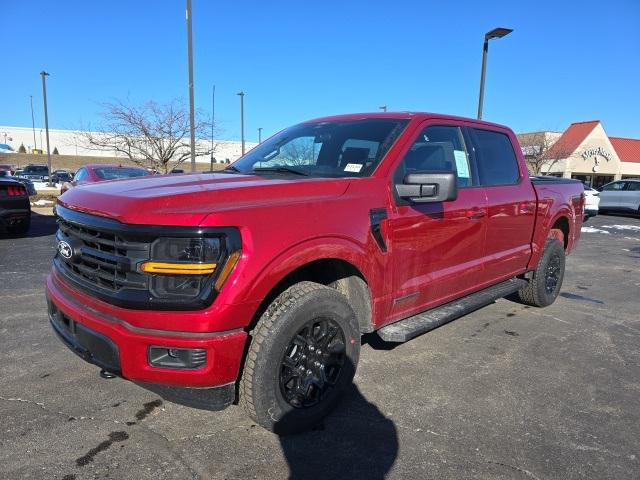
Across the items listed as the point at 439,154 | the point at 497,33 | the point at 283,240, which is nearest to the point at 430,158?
the point at 439,154

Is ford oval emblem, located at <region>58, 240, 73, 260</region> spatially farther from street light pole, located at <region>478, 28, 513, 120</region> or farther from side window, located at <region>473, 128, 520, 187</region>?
street light pole, located at <region>478, 28, 513, 120</region>

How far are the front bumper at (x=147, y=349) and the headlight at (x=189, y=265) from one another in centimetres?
15

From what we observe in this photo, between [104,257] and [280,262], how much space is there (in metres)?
0.92

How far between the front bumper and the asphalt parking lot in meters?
0.46

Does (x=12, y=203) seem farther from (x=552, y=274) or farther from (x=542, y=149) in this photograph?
(x=542, y=149)

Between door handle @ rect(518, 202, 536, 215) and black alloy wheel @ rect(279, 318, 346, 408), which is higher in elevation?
door handle @ rect(518, 202, 536, 215)

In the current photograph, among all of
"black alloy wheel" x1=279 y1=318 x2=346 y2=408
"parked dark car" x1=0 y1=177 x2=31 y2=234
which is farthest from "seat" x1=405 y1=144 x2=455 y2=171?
"parked dark car" x1=0 y1=177 x2=31 y2=234

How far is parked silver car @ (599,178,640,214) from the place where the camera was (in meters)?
20.4

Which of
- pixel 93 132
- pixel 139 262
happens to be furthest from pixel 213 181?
pixel 93 132

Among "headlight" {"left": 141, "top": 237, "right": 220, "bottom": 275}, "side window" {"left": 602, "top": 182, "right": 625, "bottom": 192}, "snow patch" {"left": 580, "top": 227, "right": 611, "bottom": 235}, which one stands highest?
"headlight" {"left": 141, "top": 237, "right": 220, "bottom": 275}

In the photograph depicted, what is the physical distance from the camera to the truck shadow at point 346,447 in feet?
8.26

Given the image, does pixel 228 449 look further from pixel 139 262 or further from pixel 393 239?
pixel 393 239

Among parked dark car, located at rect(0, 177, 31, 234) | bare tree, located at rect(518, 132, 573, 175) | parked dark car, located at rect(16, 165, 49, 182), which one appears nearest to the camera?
parked dark car, located at rect(0, 177, 31, 234)

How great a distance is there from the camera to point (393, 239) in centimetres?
323
